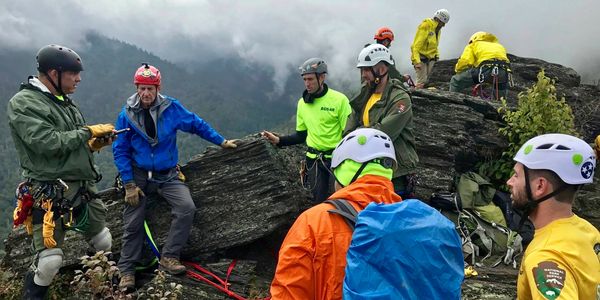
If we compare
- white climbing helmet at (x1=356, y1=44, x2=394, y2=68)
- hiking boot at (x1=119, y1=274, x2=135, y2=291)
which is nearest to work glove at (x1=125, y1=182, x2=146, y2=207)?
hiking boot at (x1=119, y1=274, x2=135, y2=291)

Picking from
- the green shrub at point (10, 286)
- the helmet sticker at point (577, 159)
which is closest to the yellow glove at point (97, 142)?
the green shrub at point (10, 286)

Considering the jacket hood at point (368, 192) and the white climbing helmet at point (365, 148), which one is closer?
the jacket hood at point (368, 192)

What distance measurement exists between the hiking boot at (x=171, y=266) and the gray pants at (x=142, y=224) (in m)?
0.09

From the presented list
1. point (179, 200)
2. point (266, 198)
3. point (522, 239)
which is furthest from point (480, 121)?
point (179, 200)

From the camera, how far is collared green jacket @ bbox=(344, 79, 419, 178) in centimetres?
749

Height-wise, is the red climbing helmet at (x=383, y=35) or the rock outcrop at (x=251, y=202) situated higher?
the red climbing helmet at (x=383, y=35)

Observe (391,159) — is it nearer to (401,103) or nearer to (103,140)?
(401,103)

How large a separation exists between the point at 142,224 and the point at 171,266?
1.01 meters

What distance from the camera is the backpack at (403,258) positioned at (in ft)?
8.91

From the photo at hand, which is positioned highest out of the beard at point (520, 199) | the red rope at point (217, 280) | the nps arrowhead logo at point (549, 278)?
the beard at point (520, 199)

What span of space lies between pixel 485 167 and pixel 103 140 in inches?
360

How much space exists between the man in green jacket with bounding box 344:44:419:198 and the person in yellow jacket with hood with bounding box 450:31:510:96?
727 centimetres

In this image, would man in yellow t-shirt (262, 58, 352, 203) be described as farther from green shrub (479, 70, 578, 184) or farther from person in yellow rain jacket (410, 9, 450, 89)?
person in yellow rain jacket (410, 9, 450, 89)

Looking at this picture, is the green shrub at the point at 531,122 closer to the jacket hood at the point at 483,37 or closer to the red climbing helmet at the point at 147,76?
the jacket hood at the point at 483,37
